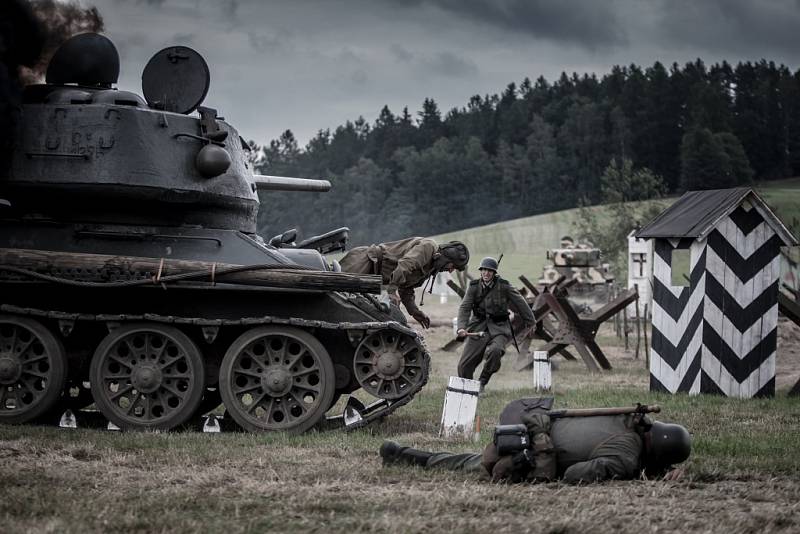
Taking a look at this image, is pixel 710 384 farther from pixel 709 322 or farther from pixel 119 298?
pixel 119 298

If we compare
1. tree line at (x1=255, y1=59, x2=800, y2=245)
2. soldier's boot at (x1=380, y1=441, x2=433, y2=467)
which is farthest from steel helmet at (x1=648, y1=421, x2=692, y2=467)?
tree line at (x1=255, y1=59, x2=800, y2=245)

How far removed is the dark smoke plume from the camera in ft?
45.4

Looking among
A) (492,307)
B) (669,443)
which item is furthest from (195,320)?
(669,443)

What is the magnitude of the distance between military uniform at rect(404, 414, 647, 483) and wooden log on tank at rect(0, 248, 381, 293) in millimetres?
3339

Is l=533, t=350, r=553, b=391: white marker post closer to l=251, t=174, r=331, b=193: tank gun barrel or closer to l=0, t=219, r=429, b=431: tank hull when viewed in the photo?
l=251, t=174, r=331, b=193: tank gun barrel

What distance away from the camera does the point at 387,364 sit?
11.6 meters

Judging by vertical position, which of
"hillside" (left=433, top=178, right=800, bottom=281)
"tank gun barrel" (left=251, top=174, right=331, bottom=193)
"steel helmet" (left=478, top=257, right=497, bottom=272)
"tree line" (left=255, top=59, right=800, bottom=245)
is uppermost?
"tree line" (left=255, top=59, right=800, bottom=245)

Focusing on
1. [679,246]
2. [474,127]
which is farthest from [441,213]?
[679,246]

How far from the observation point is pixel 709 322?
1510 centimetres

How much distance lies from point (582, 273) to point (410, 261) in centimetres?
2636

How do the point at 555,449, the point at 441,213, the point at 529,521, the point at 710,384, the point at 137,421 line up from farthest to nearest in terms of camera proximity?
the point at 441,213 < the point at 710,384 < the point at 137,421 < the point at 555,449 < the point at 529,521

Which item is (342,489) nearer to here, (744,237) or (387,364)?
(387,364)

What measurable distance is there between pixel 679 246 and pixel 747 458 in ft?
20.2

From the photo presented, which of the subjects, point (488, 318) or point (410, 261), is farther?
point (488, 318)
